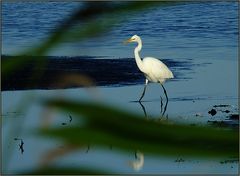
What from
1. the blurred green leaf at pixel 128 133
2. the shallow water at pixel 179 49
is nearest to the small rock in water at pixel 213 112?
the shallow water at pixel 179 49

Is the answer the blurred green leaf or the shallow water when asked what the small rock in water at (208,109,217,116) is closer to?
the shallow water

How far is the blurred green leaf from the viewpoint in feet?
1.96

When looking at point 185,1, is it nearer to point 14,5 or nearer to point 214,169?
point 214,169

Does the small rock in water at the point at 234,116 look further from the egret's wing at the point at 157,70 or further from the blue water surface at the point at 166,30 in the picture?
the blue water surface at the point at 166,30

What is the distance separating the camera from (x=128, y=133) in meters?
0.60

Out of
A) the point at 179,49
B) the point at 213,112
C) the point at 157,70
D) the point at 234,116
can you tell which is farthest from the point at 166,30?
the point at 234,116

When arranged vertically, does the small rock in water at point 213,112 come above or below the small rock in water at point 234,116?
below

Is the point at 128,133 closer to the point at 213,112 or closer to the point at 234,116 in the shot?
the point at 234,116

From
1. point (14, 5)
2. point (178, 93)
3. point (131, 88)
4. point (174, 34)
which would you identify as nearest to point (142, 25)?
point (174, 34)

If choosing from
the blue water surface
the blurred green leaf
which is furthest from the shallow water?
the blurred green leaf

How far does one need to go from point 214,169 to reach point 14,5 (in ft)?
72.4

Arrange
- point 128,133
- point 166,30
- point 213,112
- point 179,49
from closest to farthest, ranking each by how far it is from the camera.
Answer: point 128,133, point 213,112, point 179,49, point 166,30

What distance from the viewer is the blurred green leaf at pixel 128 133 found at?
596 millimetres

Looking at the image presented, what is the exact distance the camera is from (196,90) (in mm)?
13148
